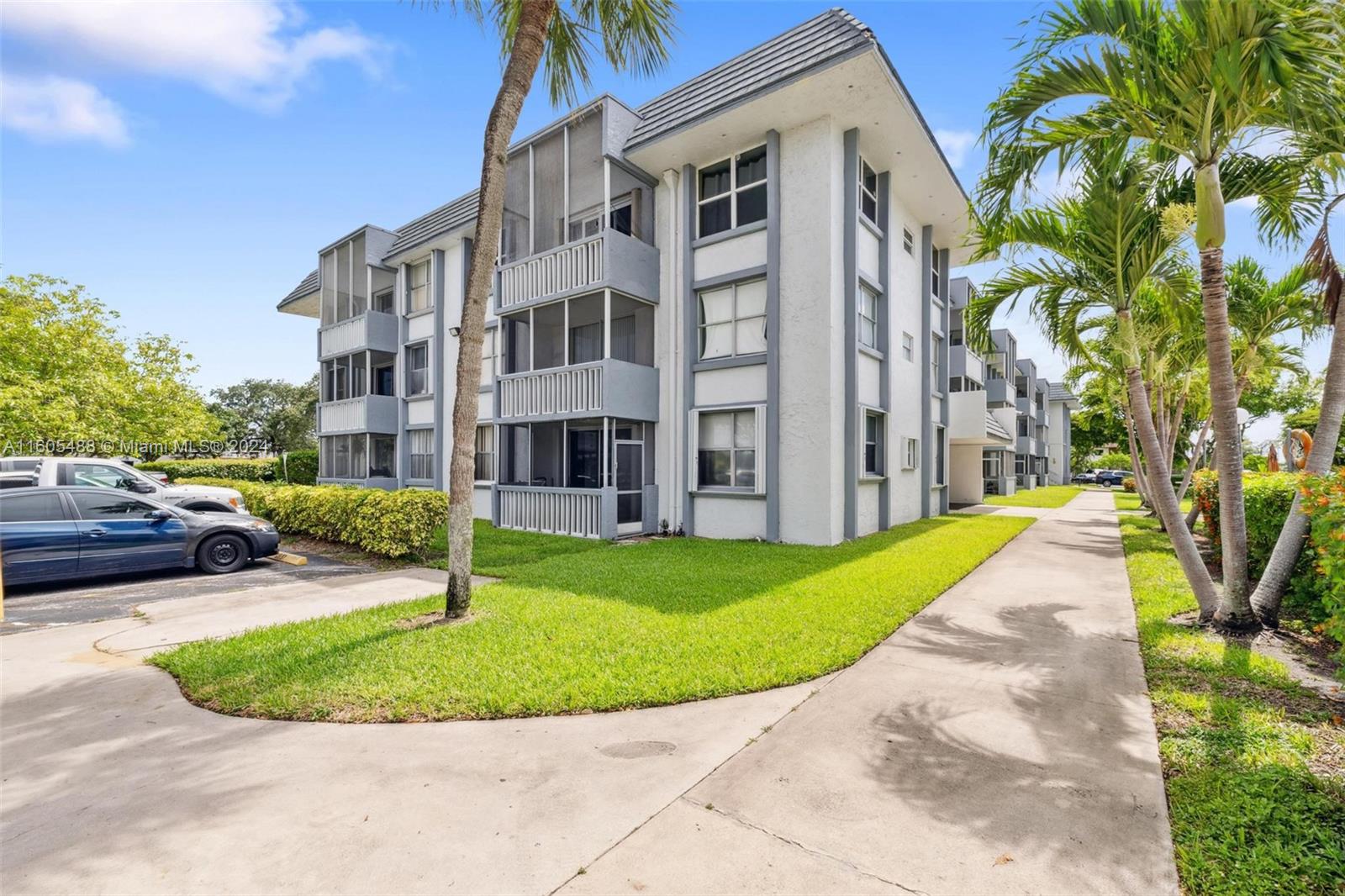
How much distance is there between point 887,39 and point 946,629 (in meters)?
10.6

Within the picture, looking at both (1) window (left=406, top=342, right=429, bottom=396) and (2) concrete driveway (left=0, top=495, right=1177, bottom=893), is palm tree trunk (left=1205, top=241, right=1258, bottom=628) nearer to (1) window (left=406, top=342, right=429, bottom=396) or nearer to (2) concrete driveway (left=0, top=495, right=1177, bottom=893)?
(2) concrete driveway (left=0, top=495, right=1177, bottom=893)

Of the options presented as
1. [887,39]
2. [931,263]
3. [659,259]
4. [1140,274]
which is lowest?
[1140,274]

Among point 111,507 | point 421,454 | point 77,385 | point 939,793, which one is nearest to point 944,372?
point 421,454

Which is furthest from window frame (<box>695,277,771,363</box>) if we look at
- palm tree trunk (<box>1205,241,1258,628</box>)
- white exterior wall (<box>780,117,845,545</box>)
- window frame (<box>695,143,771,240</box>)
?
palm tree trunk (<box>1205,241,1258,628</box>)

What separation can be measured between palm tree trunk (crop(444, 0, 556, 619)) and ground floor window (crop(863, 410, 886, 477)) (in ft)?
31.8

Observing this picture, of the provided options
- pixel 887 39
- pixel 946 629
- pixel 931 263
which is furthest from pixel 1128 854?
pixel 931 263

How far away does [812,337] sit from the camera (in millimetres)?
12391

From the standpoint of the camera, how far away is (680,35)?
866cm

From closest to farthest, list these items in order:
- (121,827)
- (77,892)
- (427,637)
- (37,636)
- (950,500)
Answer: (77,892)
(121,827)
(427,637)
(37,636)
(950,500)

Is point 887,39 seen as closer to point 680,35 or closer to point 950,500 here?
point 680,35

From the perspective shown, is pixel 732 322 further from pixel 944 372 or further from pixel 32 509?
pixel 32 509

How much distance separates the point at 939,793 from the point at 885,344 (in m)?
12.5

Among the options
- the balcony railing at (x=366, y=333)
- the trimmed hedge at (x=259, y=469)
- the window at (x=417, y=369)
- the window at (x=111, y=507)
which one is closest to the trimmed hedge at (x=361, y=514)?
the window at (x=111, y=507)

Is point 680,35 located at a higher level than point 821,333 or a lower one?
higher
